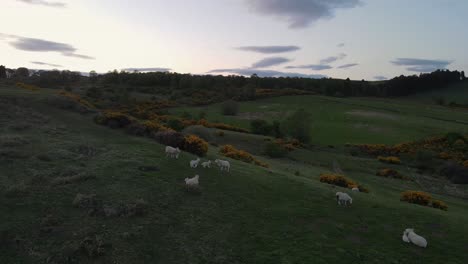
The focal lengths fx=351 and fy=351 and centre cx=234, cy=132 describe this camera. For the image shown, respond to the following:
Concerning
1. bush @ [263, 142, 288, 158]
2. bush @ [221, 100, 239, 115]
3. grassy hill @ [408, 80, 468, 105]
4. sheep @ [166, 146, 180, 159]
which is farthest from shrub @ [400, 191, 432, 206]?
grassy hill @ [408, 80, 468, 105]

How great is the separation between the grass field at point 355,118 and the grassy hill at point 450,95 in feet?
146

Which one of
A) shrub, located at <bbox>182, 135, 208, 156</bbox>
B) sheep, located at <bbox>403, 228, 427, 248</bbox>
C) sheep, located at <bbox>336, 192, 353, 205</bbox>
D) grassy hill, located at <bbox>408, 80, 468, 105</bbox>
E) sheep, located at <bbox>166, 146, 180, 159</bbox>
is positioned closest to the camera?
sheep, located at <bbox>403, 228, 427, 248</bbox>

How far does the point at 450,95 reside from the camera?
510 ft

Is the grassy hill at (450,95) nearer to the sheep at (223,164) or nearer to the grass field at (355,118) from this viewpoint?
the grass field at (355,118)

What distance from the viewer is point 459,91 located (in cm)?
16112

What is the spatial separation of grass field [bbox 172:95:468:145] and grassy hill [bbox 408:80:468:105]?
4462 cm

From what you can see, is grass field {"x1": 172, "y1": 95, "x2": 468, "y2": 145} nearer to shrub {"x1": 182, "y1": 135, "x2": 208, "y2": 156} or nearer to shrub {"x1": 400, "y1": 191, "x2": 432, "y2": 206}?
shrub {"x1": 400, "y1": 191, "x2": 432, "y2": 206}

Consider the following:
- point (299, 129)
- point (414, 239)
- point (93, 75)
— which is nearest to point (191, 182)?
point (414, 239)

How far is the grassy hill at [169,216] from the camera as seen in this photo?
11641 mm

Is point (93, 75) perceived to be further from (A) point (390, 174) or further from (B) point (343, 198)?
(B) point (343, 198)

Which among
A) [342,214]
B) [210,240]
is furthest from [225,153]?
[210,240]

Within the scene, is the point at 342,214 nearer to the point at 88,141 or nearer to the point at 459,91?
the point at 88,141

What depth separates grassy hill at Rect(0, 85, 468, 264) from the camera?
458 inches

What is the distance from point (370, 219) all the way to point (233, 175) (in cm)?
778
